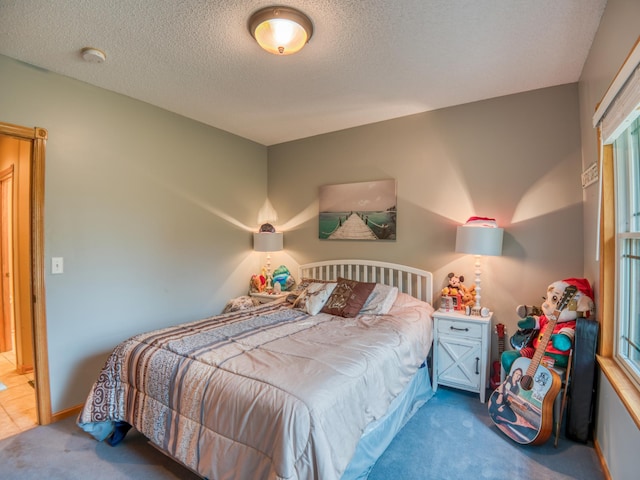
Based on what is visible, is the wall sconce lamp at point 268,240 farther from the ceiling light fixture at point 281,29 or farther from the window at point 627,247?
the window at point 627,247

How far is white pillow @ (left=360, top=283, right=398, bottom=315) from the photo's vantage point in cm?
286

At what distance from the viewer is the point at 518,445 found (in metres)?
2.06

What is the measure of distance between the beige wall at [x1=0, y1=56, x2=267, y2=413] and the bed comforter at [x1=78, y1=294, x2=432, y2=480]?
77 cm

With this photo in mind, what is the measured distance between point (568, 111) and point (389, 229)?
1.76 m

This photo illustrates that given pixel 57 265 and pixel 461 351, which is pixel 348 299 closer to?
pixel 461 351

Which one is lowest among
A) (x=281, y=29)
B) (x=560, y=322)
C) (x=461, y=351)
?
(x=461, y=351)

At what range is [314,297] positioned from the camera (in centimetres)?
303

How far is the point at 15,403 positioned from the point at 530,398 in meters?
4.00

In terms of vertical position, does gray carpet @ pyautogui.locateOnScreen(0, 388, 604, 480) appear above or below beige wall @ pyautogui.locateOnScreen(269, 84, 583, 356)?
below

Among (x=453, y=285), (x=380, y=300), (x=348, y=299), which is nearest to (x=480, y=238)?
(x=453, y=285)

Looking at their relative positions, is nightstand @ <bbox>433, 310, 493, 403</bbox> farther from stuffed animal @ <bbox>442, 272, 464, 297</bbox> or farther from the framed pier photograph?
the framed pier photograph

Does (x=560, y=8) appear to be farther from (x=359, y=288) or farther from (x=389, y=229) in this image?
(x=359, y=288)

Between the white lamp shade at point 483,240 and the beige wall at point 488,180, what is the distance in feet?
0.83

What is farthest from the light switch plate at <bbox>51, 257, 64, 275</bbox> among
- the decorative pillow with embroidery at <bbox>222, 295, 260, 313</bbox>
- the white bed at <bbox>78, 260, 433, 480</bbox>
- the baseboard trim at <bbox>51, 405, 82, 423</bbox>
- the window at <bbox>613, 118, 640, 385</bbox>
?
the window at <bbox>613, 118, 640, 385</bbox>
